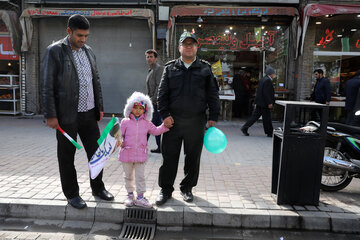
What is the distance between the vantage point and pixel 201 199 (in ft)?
12.3

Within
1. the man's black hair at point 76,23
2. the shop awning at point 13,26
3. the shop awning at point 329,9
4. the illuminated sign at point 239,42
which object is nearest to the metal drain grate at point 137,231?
the man's black hair at point 76,23

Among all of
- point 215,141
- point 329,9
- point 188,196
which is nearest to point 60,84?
point 215,141

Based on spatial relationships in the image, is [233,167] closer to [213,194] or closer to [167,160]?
[213,194]

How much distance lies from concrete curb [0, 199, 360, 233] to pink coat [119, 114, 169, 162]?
2.05 ft

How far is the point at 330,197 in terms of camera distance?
13.0ft

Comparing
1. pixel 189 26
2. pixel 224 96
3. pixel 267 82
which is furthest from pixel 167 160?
pixel 189 26

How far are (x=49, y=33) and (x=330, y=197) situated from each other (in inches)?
431

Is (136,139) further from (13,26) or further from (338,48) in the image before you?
(338,48)

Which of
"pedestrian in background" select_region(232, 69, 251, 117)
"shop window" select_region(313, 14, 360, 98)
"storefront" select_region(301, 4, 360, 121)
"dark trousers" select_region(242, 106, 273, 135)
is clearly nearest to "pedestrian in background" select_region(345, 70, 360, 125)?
"dark trousers" select_region(242, 106, 273, 135)

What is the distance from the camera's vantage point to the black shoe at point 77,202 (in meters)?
3.42

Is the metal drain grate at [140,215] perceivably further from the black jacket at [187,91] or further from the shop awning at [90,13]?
the shop awning at [90,13]

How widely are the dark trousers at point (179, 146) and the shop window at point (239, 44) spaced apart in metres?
7.65

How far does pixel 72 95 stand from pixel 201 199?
2007 millimetres

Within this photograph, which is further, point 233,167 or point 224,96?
point 224,96
